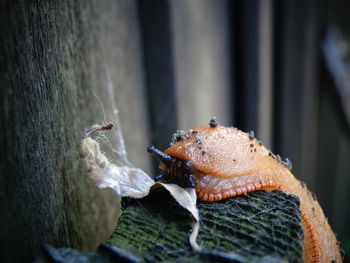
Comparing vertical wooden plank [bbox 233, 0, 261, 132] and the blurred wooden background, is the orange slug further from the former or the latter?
vertical wooden plank [bbox 233, 0, 261, 132]

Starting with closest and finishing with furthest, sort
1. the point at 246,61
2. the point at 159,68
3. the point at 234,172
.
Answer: the point at 234,172 → the point at 159,68 → the point at 246,61

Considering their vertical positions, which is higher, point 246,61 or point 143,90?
point 246,61

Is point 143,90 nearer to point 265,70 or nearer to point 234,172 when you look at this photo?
point 234,172

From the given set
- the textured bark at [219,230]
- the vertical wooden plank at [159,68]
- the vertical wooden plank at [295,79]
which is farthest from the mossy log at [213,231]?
the vertical wooden plank at [295,79]

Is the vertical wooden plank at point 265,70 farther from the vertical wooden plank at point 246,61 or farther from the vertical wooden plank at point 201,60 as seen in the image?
the vertical wooden plank at point 201,60

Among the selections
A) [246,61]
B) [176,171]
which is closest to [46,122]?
[176,171]

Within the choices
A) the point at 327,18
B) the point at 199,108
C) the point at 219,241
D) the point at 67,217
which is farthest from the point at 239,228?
the point at 327,18

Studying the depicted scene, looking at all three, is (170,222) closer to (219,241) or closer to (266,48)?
(219,241)

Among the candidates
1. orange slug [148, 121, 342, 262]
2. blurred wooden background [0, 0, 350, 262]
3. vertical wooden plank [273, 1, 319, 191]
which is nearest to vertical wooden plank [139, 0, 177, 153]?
blurred wooden background [0, 0, 350, 262]

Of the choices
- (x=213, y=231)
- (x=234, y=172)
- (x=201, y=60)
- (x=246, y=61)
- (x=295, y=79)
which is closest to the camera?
(x=213, y=231)
